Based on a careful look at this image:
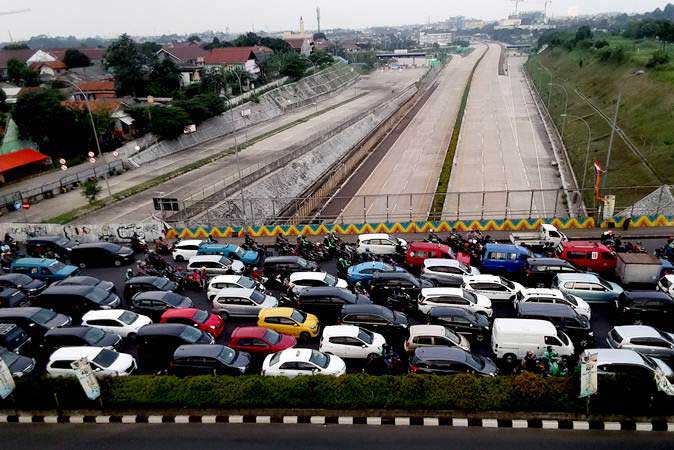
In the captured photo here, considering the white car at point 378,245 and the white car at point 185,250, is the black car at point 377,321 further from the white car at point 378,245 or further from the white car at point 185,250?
the white car at point 185,250

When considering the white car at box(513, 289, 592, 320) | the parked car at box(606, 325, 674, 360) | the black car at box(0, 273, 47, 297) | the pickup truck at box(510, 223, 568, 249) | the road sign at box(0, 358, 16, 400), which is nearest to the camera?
the road sign at box(0, 358, 16, 400)

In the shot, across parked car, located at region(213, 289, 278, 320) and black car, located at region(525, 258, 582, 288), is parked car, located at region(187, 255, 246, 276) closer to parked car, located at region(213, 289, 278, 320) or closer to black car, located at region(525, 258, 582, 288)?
parked car, located at region(213, 289, 278, 320)

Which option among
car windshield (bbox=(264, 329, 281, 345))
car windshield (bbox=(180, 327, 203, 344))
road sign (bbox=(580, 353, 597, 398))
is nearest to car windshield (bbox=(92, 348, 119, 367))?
car windshield (bbox=(180, 327, 203, 344))

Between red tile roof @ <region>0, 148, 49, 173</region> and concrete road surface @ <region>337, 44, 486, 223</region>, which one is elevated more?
red tile roof @ <region>0, 148, 49, 173</region>

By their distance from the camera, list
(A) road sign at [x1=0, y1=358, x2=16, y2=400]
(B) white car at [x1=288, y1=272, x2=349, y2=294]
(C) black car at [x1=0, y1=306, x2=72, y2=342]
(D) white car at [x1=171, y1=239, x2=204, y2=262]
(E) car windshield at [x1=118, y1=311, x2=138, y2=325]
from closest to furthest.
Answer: (A) road sign at [x1=0, y1=358, x2=16, y2=400] → (C) black car at [x1=0, y1=306, x2=72, y2=342] → (E) car windshield at [x1=118, y1=311, x2=138, y2=325] → (B) white car at [x1=288, y1=272, x2=349, y2=294] → (D) white car at [x1=171, y1=239, x2=204, y2=262]

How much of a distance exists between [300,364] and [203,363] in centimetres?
334

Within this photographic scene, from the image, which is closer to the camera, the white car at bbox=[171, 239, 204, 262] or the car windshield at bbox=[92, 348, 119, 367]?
the car windshield at bbox=[92, 348, 119, 367]

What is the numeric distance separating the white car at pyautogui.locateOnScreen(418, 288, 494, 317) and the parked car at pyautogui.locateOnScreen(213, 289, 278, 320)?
662cm

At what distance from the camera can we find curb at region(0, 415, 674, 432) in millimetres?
14375

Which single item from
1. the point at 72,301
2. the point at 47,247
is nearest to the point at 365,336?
the point at 72,301

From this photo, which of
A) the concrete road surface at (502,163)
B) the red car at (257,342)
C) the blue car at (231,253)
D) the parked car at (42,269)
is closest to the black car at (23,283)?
the parked car at (42,269)

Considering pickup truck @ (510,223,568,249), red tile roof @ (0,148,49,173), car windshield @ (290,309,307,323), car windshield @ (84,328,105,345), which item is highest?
red tile roof @ (0,148,49,173)

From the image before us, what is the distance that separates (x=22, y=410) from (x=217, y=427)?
20.8ft

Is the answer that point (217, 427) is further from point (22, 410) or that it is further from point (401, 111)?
point (401, 111)
